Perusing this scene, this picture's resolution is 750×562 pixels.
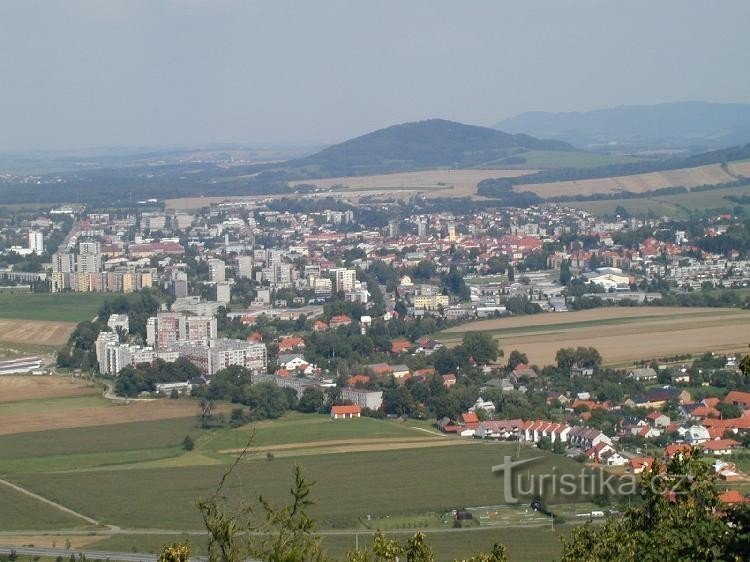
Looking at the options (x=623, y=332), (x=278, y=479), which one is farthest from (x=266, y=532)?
(x=623, y=332)

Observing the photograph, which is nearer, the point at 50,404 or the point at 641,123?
the point at 50,404

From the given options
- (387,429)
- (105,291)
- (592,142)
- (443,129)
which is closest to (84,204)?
(105,291)

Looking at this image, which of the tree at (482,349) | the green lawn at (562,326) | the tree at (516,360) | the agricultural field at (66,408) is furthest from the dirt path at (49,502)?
the green lawn at (562,326)

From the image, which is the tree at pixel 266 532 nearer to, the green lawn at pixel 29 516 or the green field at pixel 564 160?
the green lawn at pixel 29 516

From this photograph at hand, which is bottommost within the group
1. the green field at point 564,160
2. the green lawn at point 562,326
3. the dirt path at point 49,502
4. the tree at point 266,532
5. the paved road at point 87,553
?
the green lawn at point 562,326

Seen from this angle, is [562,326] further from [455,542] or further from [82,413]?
[455,542]

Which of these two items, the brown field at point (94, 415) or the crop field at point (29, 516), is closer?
the crop field at point (29, 516)

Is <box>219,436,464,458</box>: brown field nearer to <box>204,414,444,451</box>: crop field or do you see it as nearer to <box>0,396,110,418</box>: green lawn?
<box>204,414,444,451</box>: crop field
